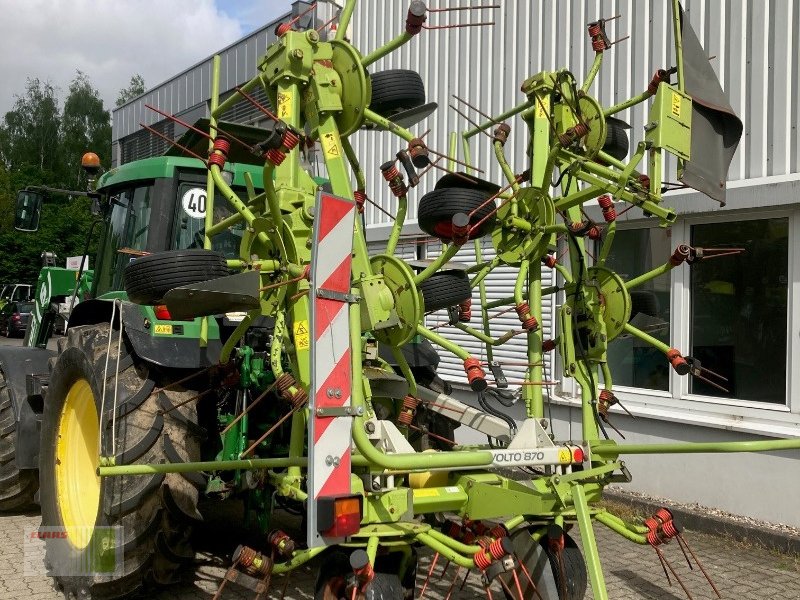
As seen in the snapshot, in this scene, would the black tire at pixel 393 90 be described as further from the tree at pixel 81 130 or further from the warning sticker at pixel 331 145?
the tree at pixel 81 130

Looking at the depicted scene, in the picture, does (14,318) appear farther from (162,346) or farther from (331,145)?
(331,145)

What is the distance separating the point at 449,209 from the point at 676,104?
116 centimetres

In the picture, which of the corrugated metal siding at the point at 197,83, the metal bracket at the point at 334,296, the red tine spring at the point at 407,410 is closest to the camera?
the metal bracket at the point at 334,296

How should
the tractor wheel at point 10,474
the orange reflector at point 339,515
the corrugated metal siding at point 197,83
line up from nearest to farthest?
the orange reflector at point 339,515, the tractor wheel at point 10,474, the corrugated metal siding at point 197,83

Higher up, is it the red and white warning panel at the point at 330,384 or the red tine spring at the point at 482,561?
the red and white warning panel at the point at 330,384

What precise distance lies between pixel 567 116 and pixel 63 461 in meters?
3.46

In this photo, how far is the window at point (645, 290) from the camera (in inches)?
272

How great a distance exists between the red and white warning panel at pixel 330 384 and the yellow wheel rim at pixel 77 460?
2179 millimetres

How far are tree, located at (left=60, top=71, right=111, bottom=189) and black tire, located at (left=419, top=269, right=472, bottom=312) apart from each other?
44.5 meters

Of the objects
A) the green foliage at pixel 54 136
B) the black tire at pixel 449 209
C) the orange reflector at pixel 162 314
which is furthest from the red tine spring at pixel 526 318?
the green foliage at pixel 54 136

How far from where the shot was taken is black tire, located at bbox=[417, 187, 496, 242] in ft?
12.6

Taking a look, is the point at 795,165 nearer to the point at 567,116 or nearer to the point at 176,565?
the point at 567,116

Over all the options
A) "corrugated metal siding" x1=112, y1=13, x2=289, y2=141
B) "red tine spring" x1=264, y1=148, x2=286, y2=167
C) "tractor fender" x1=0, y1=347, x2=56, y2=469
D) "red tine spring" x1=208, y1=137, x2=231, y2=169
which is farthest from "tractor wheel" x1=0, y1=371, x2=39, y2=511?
Result: "corrugated metal siding" x1=112, y1=13, x2=289, y2=141

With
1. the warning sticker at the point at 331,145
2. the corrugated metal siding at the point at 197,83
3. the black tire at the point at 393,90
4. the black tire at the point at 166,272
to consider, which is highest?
the corrugated metal siding at the point at 197,83
